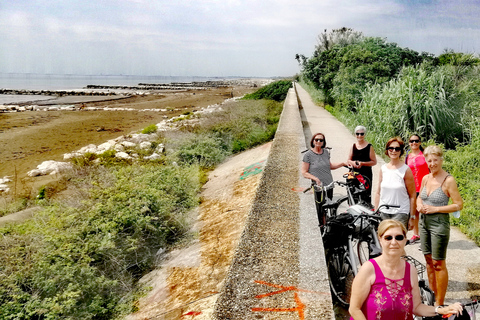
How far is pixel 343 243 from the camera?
317 cm

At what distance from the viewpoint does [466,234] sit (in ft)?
16.6

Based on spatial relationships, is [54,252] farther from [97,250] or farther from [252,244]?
[252,244]

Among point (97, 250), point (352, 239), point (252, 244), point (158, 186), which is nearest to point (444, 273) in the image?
point (352, 239)

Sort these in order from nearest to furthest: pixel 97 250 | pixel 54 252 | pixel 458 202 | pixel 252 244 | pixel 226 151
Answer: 1. pixel 458 202
2. pixel 252 244
3. pixel 54 252
4. pixel 97 250
5. pixel 226 151

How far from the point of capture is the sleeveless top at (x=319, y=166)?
14.9 feet

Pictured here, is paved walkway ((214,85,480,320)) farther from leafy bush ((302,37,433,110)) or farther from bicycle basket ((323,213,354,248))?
leafy bush ((302,37,433,110))

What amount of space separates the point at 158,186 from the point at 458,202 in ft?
19.8

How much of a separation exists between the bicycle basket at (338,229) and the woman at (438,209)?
819 millimetres

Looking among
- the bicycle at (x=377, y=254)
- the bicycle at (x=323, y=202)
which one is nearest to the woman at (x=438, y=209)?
the bicycle at (x=377, y=254)

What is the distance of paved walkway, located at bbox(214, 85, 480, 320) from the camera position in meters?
2.74

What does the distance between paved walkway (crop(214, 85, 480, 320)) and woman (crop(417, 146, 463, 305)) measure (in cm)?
62

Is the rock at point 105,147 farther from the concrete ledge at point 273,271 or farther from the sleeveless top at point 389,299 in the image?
the sleeveless top at point 389,299

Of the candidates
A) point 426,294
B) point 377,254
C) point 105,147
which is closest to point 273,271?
point 377,254

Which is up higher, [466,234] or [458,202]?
[458,202]
